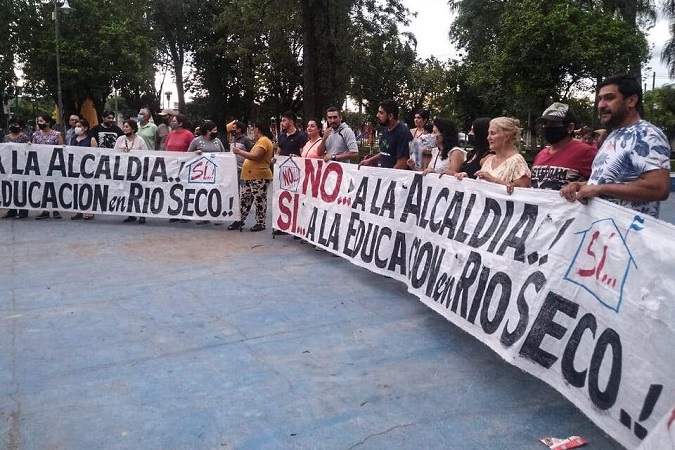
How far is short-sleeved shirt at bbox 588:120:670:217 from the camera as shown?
11.1ft

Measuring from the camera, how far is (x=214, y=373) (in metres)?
3.93

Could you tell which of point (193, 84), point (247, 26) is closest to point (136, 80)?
point (193, 84)

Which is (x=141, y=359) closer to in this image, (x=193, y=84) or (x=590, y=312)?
(x=590, y=312)

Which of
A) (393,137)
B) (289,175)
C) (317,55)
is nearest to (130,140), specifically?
(289,175)

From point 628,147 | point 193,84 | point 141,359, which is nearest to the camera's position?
point 628,147

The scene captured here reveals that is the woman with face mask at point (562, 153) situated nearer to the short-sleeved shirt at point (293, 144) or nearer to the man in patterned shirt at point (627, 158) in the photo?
the man in patterned shirt at point (627, 158)

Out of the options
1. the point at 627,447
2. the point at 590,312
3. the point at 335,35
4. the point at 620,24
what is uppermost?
the point at 620,24

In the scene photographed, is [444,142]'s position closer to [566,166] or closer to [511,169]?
[511,169]

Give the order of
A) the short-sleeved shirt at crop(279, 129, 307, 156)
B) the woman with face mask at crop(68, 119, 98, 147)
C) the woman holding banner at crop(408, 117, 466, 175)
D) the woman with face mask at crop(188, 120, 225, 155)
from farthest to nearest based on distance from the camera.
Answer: the woman with face mask at crop(68, 119, 98, 147), the woman with face mask at crop(188, 120, 225, 155), the short-sleeved shirt at crop(279, 129, 307, 156), the woman holding banner at crop(408, 117, 466, 175)

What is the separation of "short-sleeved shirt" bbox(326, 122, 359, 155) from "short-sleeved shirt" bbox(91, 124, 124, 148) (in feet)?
15.8

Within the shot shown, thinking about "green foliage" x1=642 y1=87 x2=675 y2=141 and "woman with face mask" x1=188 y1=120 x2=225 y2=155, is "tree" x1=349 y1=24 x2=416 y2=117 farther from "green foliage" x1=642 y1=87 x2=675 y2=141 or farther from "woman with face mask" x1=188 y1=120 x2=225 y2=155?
"green foliage" x1=642 y1=87 x2=675 y2=141

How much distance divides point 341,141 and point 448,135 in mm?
2006

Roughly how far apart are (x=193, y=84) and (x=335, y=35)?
30571 millimetres

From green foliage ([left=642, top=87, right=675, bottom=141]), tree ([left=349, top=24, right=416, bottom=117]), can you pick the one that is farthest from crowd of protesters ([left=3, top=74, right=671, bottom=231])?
green foliage ([left=642, top=87, right=675, bottom=141])
